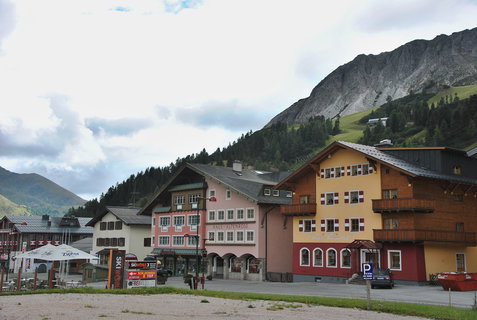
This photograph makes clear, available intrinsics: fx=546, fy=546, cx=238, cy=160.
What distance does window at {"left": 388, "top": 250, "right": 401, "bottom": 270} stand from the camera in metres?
43.0

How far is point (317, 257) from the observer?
163ft

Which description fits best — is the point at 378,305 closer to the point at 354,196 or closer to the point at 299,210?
the point at 354,196

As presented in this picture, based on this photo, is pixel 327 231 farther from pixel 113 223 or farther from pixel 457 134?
pixel 457 134

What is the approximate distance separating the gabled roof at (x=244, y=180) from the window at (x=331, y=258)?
9.01 m

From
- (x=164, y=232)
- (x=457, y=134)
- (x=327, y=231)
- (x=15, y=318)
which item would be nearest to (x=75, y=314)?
(x=15, y=318)

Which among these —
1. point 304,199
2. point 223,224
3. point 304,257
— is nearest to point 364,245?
point 304,257

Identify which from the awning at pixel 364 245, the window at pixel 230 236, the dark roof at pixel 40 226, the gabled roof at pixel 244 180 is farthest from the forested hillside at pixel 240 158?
the awning at pixel 364 245

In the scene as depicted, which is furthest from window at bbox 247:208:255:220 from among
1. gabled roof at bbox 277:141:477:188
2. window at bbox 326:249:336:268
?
window at bbox 326:249:336:268

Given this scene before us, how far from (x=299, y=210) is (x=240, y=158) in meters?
133

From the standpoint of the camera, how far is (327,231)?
160 ft

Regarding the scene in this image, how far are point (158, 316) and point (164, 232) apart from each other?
5048cm

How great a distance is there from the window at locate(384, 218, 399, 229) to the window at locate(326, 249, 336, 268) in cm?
585

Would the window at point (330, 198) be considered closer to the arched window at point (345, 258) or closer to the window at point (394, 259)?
the arched window at point (345, 258)

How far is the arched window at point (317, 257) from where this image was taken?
161 feet
